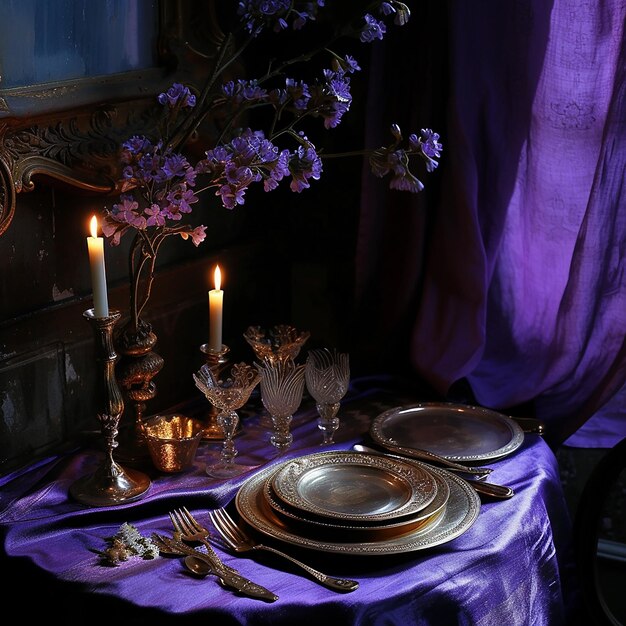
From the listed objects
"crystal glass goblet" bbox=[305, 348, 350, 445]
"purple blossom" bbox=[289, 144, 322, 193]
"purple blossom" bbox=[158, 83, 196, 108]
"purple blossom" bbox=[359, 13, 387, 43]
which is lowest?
"crystal glass goblet" bbox=[305, 348, 350, 445]

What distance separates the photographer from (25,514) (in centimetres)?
150

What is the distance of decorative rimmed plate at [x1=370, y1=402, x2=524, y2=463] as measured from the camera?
171 cm

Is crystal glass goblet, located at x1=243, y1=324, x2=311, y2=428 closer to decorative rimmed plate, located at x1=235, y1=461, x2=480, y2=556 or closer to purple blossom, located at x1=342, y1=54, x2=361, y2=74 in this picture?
decorative rimmed plate, located at x1=235, y1=461, x2=480, y2=556

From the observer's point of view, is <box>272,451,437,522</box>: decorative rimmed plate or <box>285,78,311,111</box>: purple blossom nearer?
<box>272,451,437,522</box>: decorative rimmed plate

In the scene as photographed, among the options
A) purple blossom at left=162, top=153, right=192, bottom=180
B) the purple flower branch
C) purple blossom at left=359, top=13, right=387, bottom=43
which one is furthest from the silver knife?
purple blossom at left=359, top=13, right=387, bottom=43

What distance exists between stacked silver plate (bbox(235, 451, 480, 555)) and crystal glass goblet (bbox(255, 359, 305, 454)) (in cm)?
10

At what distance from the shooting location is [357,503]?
4.90ft

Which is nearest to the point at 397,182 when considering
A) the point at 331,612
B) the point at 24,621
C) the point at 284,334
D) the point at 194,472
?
the point at 284,334

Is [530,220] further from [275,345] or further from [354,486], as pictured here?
[354,486]

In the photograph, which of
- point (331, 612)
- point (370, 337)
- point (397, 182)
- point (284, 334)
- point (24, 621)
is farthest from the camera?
point (370, 337)

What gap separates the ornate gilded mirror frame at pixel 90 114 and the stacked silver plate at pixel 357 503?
0.56 meters

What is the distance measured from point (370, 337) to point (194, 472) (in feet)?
2.08

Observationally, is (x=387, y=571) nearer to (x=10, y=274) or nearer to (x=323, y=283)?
(x=10, y=274)

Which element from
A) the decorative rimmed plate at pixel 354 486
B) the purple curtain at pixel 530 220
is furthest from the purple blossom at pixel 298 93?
the decorative rimmed plate at pixel 354 486
